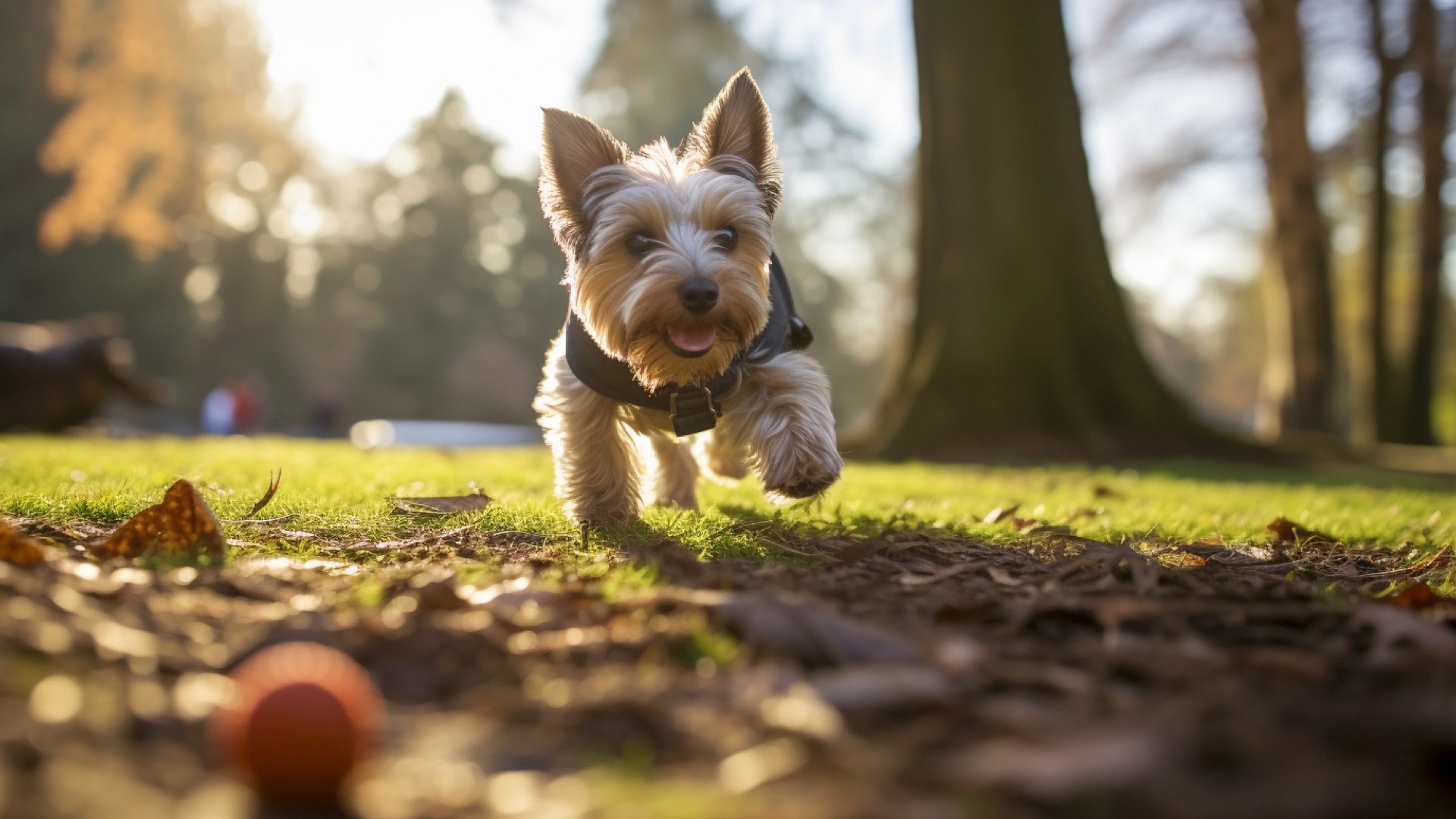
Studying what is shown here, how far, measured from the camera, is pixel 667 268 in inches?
176

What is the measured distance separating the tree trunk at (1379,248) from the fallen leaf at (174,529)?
23.2 meters

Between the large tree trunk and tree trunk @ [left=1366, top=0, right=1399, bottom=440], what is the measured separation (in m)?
12.5

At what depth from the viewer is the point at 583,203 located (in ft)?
15.8

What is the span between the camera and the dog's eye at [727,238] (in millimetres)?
4645

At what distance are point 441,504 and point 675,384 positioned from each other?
1.33 meters

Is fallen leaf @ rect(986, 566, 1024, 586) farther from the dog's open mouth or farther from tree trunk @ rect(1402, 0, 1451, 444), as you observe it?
tree trunk @ rect(1402, 0, 1451, 444)

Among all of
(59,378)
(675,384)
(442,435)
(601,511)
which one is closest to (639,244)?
(675,384)

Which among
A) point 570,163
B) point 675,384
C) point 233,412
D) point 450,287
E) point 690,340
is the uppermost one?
point 450,287

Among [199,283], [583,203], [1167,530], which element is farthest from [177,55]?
[1167,530]

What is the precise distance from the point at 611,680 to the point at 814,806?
2.41 ft

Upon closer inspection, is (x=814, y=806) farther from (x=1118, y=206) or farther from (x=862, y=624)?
(x=1118, y=206)

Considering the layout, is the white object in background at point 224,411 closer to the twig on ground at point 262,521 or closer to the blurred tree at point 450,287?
the blurred tree at point 450,287

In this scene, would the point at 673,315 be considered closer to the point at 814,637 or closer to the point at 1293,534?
the point at 814,637

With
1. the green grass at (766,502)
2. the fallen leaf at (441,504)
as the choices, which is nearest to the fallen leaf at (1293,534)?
the green grass at (766,502)
